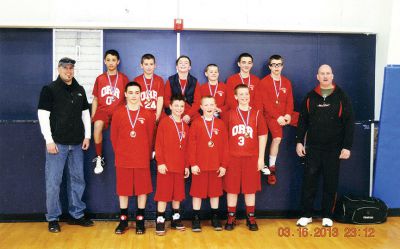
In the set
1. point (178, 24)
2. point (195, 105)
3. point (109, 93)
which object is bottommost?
point (195, 105)

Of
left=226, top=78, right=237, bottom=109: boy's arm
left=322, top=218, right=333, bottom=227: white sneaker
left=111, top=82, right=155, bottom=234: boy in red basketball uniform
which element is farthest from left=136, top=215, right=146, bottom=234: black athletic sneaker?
left=322, top=218, right=333, bottom=227: white sneaker

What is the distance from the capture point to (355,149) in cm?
502

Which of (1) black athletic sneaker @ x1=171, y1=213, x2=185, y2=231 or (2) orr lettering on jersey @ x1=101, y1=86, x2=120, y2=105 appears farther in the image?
(2) orr lettering on jersey @ x1=101, y1=86, x2=120, y2=105

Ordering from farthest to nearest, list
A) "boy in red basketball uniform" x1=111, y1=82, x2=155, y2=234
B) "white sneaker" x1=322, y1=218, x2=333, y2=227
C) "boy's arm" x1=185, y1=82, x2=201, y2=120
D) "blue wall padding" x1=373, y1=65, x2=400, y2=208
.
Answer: "blue wall padding" x1=373, y1=65, x2=400, y2=208 < "boy's arm" x1=185, y1=82, x2=201, y2=120 < "white sneaker" x1=322, y1=218, x2=333, y2=227 < "boy in red basketball uniform" x1=111, y1=82, x2=155, y2=234

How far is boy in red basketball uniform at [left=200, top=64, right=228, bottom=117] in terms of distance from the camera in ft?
15.6

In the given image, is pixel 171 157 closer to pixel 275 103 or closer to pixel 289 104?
pixel 275 103

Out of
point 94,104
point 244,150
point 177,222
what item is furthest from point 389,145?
point 94,104

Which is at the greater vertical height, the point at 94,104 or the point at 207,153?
the point at 94,104

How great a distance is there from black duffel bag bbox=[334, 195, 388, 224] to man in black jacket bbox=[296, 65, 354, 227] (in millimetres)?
181

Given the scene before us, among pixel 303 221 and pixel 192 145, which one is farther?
pixel 303 221

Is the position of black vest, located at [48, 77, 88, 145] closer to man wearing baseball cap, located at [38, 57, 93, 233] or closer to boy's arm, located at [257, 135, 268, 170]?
man wearing baseball cap, located at [38, 57, 93, 233]

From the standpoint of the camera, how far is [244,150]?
4352 mm

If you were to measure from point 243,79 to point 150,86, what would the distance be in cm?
109

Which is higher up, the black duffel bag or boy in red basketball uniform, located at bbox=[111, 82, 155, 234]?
boy in red basketball uniform, located at bbox=[111, 82, 155, 234]
